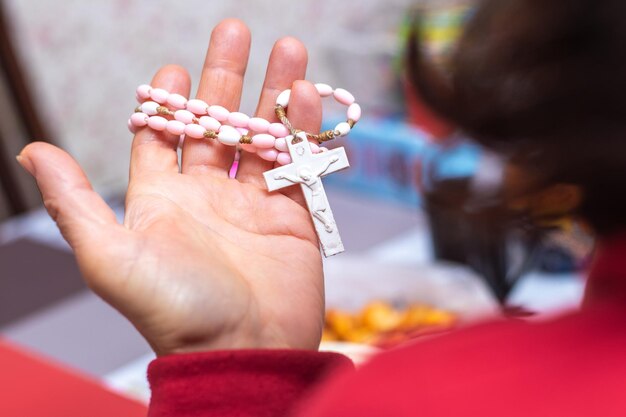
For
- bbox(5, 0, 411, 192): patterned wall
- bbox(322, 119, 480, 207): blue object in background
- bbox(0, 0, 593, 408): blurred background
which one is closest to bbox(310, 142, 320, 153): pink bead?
bbox(0, 0, 593, 408): blurred background

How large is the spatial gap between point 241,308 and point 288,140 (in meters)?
0.19

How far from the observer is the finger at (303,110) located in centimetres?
81

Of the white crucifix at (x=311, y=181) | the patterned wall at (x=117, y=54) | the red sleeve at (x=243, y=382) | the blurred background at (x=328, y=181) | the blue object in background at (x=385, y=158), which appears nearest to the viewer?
the red sleeve at (x=243, y=382)

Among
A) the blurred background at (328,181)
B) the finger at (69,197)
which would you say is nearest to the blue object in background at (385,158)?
the blurred background at (328,181)

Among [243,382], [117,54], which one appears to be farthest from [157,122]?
[117,54]

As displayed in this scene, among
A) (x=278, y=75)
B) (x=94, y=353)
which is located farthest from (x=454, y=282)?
(x=278, y=75)

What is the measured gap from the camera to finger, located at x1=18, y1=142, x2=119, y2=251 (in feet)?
2.33

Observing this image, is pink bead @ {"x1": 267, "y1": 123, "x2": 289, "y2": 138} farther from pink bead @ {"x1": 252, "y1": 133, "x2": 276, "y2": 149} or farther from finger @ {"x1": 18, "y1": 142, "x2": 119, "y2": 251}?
finger @ {"x1": 18, "y1": 142, "x2": 119, "y2": 251}

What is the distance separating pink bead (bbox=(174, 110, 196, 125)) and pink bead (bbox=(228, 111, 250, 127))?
39 mm

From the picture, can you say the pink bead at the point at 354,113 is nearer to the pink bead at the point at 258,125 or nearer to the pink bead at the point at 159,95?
the pink bead at the point at 258,125

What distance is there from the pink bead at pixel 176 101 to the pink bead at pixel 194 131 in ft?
0.13

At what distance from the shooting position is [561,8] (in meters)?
0.39

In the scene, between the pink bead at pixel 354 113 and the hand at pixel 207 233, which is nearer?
the hand at pixel 207 233

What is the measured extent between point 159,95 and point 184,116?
0.16 ft
